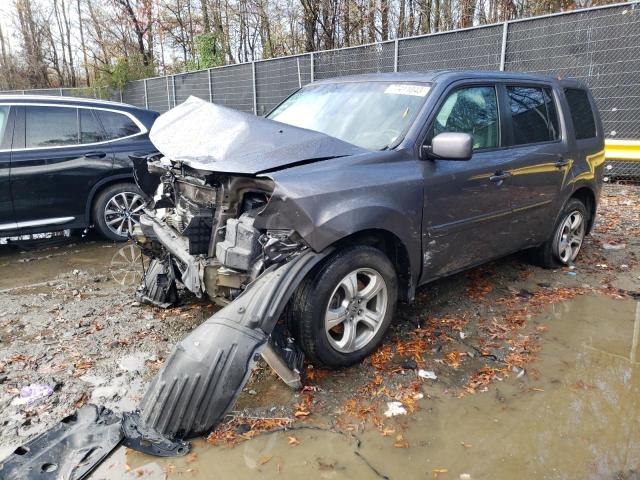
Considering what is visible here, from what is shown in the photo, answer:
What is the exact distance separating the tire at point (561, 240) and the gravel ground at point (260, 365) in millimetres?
118

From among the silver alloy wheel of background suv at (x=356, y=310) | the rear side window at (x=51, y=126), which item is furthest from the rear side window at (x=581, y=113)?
the rear side window at (x=51, y=126)

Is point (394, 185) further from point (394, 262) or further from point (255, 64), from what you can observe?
Answer: point (255, 64)

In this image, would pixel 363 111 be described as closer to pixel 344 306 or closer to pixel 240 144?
pixel 240 144

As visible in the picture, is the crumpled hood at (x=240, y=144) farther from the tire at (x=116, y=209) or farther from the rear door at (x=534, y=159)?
the tire at (x=116, y=209)

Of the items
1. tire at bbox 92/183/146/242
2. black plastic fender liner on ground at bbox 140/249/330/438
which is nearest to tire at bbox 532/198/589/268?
black plastic fender liner on ground at bbox 140/249/330/438

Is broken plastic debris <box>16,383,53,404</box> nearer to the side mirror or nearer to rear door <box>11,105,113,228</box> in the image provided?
the side mirror

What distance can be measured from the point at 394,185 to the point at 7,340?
3177 millimetres

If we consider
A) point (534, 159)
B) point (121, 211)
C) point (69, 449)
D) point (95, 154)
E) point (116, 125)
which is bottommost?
point (69, 449)

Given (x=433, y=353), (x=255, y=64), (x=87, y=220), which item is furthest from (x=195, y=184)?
(x=255, y=64)

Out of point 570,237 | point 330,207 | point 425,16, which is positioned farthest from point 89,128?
point 425,16

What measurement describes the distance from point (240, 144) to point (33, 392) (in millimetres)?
2039

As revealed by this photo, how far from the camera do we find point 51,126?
5.78 metres

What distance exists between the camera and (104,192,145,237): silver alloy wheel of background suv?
6.19 m

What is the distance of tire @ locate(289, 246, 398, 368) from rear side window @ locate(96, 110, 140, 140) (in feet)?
14.2
